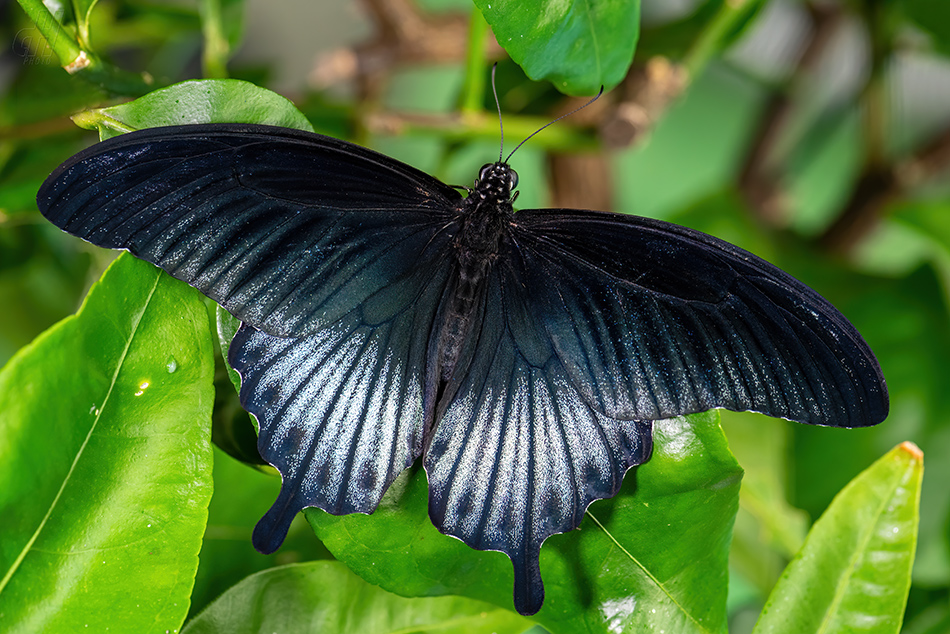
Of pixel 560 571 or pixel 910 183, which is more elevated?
pixel 910 183

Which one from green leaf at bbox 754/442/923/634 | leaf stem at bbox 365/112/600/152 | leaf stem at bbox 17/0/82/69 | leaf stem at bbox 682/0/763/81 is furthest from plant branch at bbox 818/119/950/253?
leaf stem at bbox 17/0/82/69

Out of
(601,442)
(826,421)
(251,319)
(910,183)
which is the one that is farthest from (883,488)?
(910,183)

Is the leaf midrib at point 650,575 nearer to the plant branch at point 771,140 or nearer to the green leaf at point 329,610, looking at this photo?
the green leaf at point 329,610

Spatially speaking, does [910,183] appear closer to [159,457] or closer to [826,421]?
[826,421]

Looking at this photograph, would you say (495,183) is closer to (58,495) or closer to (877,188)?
(58,495)

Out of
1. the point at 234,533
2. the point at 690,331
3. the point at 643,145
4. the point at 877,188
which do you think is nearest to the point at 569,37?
the point at 690,331

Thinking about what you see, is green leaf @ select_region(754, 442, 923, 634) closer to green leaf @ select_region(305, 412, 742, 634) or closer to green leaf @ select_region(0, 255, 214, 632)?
green leaf @ select_region(305, 412, 742, 634)
